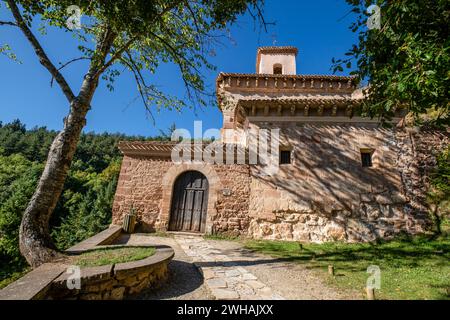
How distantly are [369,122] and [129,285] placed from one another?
896 centimetres

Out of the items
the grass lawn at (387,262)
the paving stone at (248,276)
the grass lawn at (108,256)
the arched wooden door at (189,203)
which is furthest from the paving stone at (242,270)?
the arched wooden door at (189,203)

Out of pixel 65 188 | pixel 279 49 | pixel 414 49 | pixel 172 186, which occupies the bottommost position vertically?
pixel 172 186

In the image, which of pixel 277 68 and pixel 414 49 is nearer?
pixel 414 49

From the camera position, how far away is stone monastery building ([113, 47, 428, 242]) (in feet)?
25.6

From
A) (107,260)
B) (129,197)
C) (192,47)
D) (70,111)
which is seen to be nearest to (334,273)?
(107,260)

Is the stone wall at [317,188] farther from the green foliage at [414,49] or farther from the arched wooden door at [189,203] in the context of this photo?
the green foliage at [414,49]

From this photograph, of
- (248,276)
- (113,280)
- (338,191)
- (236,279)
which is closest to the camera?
(113,280)

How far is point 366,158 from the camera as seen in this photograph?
837cm

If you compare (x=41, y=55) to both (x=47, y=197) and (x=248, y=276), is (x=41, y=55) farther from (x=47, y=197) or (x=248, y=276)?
(x=248, y=276)

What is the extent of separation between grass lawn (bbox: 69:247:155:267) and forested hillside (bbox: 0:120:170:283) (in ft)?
49.4

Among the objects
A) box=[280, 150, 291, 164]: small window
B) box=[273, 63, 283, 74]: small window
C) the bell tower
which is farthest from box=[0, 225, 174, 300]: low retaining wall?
box=[273, 63, 283, 74]: small window

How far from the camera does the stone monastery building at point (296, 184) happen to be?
779 cm

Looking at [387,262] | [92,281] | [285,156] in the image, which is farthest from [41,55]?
[387,262]

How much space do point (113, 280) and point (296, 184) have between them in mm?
6570
